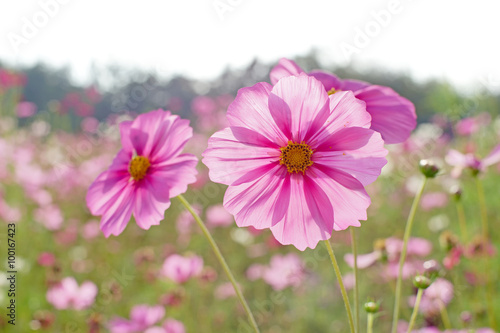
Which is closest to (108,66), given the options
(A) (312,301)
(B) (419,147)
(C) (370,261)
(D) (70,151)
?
(D) (70,151)

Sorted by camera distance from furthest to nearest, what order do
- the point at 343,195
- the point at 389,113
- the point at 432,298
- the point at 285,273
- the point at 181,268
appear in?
the point at 285,273
the point at 181,268
the point at 432,298
the point at 389,113
the point at 343,195

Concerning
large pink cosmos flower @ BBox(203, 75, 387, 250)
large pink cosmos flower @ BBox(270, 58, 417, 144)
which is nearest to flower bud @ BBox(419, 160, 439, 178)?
large pink cosmos flower @ BBox(270, 58, 417, 144)

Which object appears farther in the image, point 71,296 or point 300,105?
point 71,296

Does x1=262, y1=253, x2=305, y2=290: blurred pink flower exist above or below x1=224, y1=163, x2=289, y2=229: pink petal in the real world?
below

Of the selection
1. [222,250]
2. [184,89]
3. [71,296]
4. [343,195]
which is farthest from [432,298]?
[184,89]

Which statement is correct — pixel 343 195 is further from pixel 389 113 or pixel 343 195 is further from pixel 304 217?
pixel 389 113

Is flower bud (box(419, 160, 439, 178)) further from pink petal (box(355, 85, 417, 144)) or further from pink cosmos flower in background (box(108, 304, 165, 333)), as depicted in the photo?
pink cosmos flower in background (box(108, 304, 165, 333))

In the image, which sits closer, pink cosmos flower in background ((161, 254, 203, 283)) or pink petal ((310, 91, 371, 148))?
pink petal ((310, 91, 371, 148))
